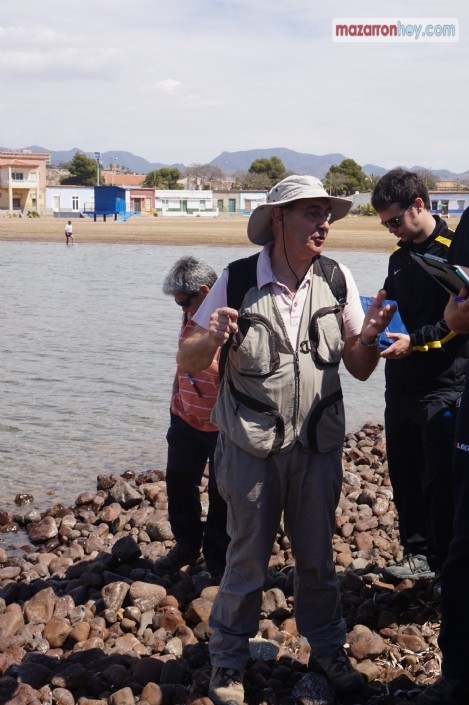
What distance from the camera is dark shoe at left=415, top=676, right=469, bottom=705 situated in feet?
12.0

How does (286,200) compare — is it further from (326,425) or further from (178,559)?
(178,559)

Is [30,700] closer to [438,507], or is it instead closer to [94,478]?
[438,507]

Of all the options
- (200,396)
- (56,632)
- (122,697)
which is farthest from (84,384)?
(122,697)

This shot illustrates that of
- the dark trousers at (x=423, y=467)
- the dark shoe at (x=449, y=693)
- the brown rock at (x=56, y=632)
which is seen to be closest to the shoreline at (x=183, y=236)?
the dark trousers at (x=423, y=467)

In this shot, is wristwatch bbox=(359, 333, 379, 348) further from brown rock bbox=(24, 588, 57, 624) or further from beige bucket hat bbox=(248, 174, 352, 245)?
brown rock bbox=(24, 588, 57, 624)

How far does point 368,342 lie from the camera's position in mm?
4059

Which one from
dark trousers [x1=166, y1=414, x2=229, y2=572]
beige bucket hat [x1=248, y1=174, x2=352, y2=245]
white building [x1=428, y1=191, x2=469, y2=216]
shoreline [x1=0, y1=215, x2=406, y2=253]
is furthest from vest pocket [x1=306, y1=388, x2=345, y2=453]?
white building [x1=428, y1=191, x2=469, y2=216]

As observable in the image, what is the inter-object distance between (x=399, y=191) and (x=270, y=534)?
2.03 m

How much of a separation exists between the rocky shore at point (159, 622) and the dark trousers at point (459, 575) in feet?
1.40

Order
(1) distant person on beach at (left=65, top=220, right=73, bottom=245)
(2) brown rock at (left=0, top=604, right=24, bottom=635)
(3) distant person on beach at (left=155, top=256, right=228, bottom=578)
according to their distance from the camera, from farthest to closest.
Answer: (1) distant person on beach at (left=65, top=220, right=73, bottom=245), (3) distant person on beach at (left=155, top=256, right=228, bottom=578), (2) brown rock at (left=0, top=604, right=24, bottom=635)

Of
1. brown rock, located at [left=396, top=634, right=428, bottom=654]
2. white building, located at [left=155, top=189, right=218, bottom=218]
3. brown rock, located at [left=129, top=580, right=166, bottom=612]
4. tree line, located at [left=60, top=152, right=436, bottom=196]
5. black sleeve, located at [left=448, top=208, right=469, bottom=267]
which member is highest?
tree line, located at [left=60, top=152, right=436, bottom=196]

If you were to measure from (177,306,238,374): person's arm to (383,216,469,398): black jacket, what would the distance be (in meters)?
1.35

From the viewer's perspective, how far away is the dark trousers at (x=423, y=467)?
490 centimetres

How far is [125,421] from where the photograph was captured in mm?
11117
